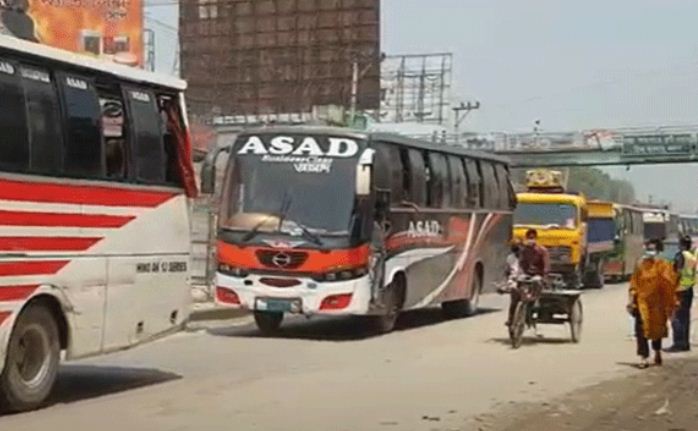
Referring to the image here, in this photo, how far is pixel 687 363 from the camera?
17.9 metres

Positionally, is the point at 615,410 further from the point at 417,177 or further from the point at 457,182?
the point at 457,182

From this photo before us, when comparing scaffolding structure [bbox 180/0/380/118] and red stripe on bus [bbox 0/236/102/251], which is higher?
scaffolding structure [bbox 180/0/380/118]

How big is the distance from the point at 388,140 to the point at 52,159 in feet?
34.1

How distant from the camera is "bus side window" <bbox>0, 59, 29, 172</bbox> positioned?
11.5m

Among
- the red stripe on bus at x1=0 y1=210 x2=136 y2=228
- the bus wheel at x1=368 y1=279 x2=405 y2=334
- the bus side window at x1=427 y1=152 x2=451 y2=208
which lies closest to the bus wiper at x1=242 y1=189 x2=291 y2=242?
the bus wheel at x1=368 y1=279 x2=405 y2=334

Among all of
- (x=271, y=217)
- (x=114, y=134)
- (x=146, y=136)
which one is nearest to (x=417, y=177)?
(x=271, y=217)

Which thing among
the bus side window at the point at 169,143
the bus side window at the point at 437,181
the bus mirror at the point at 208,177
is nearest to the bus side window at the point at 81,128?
the bus side window at the point at 169,143

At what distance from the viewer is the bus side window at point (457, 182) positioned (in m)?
25.9

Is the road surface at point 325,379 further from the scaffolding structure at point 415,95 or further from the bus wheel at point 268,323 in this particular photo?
the scaffolding structure at point 415,95

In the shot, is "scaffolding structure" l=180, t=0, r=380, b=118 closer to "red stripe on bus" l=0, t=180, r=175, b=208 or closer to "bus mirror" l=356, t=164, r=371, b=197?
"bus mirror" l=356, t=164, r=371, b=197

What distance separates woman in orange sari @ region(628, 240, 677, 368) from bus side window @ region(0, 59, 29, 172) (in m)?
8.16

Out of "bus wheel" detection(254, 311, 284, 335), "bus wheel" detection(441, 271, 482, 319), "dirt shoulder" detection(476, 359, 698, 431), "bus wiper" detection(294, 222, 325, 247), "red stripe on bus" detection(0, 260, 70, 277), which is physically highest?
"red stripe on bus" detection(0, 260, 70, 277)

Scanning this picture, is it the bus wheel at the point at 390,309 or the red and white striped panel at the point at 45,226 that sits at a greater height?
the red and white striped panel at the point at 45,226

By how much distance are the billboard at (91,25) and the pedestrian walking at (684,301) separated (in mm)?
19753
